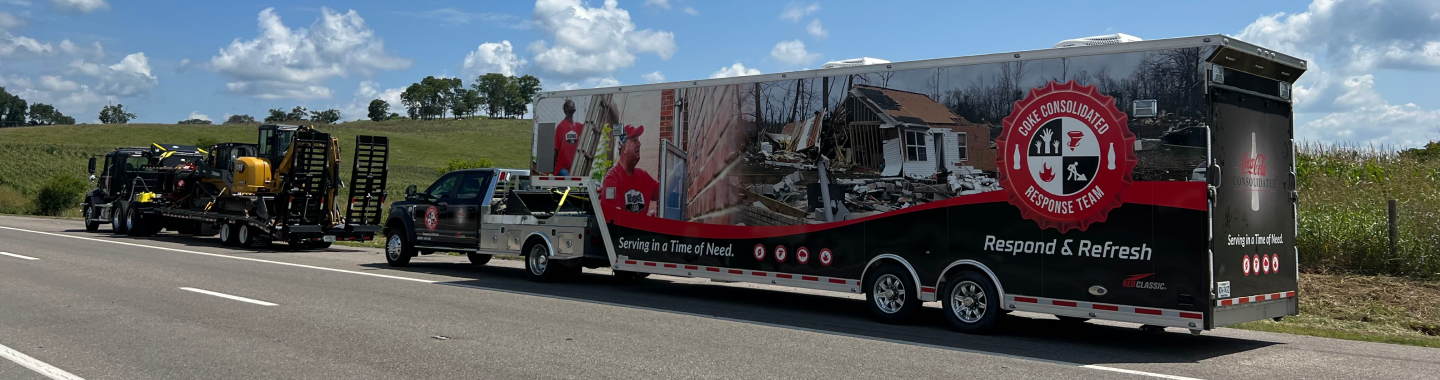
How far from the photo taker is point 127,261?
1753cm

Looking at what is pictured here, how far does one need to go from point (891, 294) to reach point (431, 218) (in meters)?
8.98

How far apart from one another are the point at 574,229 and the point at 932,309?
5.13 m

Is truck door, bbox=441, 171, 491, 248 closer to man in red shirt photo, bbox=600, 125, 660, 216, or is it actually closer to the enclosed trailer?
man in red shirt photo, bbox=600, 125, 660, 216

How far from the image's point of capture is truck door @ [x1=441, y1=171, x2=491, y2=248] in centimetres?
1573

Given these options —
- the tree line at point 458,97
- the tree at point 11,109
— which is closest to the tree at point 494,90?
the tree line at point 458,97

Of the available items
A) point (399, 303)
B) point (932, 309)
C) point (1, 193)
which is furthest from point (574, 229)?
point (1, 193)

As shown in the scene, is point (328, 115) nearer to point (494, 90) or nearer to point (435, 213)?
point (494, 90)

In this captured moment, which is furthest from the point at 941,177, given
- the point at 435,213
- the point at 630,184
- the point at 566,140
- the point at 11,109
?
the point at 11,109

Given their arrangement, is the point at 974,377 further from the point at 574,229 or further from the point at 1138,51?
the point at 574,229

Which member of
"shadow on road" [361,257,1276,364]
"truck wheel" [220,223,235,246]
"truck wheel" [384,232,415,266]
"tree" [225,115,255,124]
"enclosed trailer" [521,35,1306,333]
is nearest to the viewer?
"enclosed trailer" [521,35,1306,333]

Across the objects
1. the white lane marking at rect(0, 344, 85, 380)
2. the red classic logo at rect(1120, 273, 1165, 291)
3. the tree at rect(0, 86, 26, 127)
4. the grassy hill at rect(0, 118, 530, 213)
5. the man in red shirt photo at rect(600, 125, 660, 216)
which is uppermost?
the tree at rect(0, 86, 26, 127)

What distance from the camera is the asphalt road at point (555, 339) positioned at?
7379mm

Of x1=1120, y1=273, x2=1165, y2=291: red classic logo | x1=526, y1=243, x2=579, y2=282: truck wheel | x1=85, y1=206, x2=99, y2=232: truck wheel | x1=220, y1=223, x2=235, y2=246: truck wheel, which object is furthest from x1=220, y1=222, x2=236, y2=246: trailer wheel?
x1=1120, y1=273, x2=1165, y2=291: red classic logo

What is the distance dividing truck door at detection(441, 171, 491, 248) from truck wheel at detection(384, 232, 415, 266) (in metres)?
1.17
